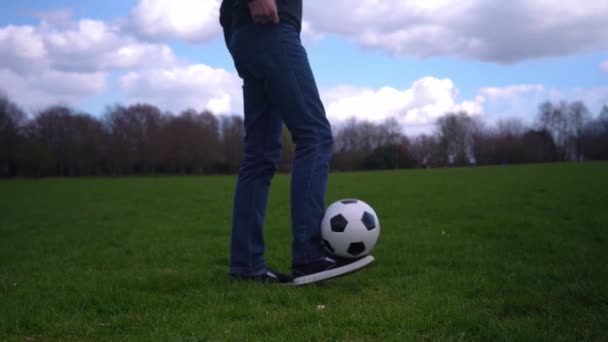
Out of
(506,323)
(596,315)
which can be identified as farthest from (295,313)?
(596,315)

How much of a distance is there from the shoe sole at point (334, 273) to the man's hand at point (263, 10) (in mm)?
1529

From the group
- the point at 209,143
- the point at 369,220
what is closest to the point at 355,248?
the point at 369,220

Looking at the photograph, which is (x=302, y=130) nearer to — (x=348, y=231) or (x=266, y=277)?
(x=348, y=231)

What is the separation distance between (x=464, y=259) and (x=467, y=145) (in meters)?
101

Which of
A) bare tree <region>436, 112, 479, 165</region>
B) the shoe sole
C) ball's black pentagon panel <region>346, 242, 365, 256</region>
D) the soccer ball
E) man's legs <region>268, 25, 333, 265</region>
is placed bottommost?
the shoe sole

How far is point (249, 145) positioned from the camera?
11.0 feet

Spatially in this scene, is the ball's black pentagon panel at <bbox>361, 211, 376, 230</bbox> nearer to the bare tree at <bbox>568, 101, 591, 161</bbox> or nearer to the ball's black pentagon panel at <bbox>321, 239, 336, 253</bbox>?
the ball's black pentagon panel at <bbox>321, 239, 336, 253</bbox>

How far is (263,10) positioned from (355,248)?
5.03ft

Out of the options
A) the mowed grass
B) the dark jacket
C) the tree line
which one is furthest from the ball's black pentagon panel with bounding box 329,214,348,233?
the tree line

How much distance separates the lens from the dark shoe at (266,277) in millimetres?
3189

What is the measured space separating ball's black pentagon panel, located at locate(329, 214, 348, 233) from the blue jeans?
0.30ft

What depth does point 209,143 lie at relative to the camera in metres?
87.6

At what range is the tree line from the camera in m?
75.3

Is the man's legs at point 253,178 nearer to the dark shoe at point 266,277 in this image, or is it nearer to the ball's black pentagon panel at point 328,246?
the dark shoe at point 266,277
